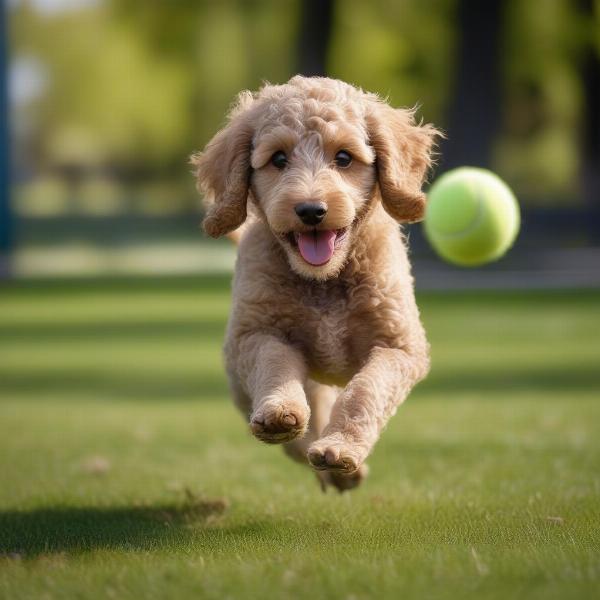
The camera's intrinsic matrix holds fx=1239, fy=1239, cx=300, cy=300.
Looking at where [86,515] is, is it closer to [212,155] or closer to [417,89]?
[212,155]

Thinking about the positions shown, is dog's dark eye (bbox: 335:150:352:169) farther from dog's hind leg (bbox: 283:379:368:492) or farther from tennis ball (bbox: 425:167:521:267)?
tennis ball (bbox: 425:167:521:267)

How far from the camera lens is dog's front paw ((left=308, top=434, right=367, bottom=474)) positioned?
4289mm

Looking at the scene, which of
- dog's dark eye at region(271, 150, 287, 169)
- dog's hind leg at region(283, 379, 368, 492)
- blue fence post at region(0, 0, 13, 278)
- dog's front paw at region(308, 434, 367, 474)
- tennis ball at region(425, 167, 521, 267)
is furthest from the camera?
blue fence post at region(0, 0, 13, 278)

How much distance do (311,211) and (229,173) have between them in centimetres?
65

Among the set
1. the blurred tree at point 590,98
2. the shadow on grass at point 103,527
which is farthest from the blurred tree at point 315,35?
the shadow on grass at point 103,527

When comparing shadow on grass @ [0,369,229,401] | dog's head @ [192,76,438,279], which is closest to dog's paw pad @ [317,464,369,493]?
dog's head @ [192,76,438,279]

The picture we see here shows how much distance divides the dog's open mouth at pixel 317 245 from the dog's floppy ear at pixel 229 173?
416 mm

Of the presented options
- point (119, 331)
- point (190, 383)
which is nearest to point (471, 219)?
point (190, 383)

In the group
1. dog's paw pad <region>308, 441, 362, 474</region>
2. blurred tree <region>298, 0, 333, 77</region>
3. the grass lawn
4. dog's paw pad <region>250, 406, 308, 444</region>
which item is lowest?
the grass lawn

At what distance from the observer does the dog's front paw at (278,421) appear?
4.38 meters

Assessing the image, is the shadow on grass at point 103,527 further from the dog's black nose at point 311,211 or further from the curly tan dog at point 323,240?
the dog's black nose at point 311,211

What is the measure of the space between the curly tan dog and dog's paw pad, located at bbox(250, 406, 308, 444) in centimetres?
14

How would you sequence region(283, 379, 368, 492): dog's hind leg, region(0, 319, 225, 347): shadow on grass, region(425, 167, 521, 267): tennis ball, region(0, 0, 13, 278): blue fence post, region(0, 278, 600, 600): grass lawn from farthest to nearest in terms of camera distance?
region(0, 0, 13, 278): blue fence post < region(0, 319, 225, 347): shadow on grass < region(425, 167, 521, 267): tennis ball < region(283, 379, 368, 492): dog's hind leg < region(0, 278, 600, 600): grass lawn

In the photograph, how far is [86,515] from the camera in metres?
5.57
